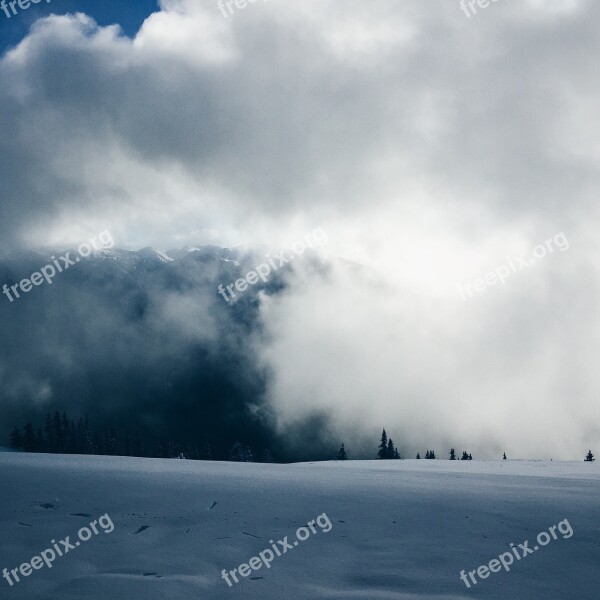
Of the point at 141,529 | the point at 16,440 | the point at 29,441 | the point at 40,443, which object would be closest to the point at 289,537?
the point at 141,529

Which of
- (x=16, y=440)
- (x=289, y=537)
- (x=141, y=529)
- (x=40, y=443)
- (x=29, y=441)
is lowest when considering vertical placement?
(x=40, y=443)

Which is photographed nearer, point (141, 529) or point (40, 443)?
point (141, 529)

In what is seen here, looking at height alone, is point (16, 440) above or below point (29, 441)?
above

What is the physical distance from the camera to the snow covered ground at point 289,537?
256 inches

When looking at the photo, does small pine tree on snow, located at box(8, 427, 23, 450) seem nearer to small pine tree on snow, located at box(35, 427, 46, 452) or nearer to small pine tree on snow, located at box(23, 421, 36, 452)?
small pine tree on snow, located at box(23, 421, 36, 452)

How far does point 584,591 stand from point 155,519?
7.87 metres

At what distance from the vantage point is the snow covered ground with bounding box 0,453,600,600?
650cm

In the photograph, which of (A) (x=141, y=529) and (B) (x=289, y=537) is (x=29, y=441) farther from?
(B) (x=289, y=537)

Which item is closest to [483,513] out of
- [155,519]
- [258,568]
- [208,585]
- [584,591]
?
[584,591]

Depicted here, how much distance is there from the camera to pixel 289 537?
8.24 m

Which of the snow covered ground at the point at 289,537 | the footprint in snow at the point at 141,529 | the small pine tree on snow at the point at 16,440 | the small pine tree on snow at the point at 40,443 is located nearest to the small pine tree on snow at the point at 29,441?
the small pine tree on snow at the point at 16,440

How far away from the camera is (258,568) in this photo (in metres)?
7.20

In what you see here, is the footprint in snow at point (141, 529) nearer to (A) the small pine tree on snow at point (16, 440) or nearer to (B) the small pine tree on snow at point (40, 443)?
(A) the small pine tree on snow at point (16, 440)

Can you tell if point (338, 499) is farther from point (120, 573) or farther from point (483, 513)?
point (120, 573)
